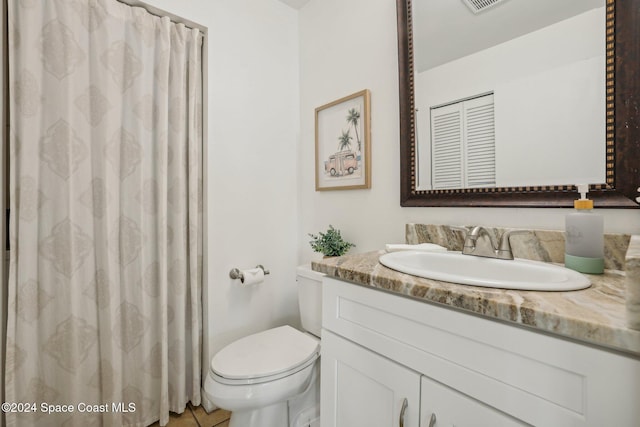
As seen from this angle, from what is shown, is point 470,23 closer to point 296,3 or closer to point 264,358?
point 296,3

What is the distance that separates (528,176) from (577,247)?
0.95 feet

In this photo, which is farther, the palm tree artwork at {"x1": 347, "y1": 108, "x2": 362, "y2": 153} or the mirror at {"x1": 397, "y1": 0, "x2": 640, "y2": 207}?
the palm tree artwork at {"x1": 347, "y1": 108, "x2": 362, "y2": 153}

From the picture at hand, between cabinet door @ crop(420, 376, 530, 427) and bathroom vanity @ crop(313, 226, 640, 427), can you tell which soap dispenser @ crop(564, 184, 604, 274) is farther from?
cabinet door @ crop(420, 376, 530, 427)

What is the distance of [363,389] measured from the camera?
85cm

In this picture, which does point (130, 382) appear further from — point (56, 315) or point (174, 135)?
point (174, 135)

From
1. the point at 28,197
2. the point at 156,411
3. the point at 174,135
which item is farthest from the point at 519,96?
the point at 156,411

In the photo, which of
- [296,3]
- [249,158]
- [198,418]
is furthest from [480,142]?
[198,418]

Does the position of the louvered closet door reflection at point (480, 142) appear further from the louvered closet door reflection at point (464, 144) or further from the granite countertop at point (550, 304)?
the granite countertop at point (550, 304)

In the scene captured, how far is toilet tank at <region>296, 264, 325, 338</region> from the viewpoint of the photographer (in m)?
1.39

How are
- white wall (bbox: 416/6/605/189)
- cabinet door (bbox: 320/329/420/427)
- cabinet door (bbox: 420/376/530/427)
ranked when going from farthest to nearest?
white wall (bbox: 416/6/605/189) < cabinet door (bbox: 320/329/420/427) < cabinet door (bbox: 420/376/530/427)

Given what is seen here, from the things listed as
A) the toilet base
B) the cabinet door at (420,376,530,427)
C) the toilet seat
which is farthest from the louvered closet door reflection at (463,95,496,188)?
the toilet base

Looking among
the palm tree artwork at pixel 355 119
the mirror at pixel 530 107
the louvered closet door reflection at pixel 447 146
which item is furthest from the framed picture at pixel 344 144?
the louvered closet door reflection at pixel 447 146

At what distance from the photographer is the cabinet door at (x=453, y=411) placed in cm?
60

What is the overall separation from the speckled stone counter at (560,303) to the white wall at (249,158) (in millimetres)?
1003
